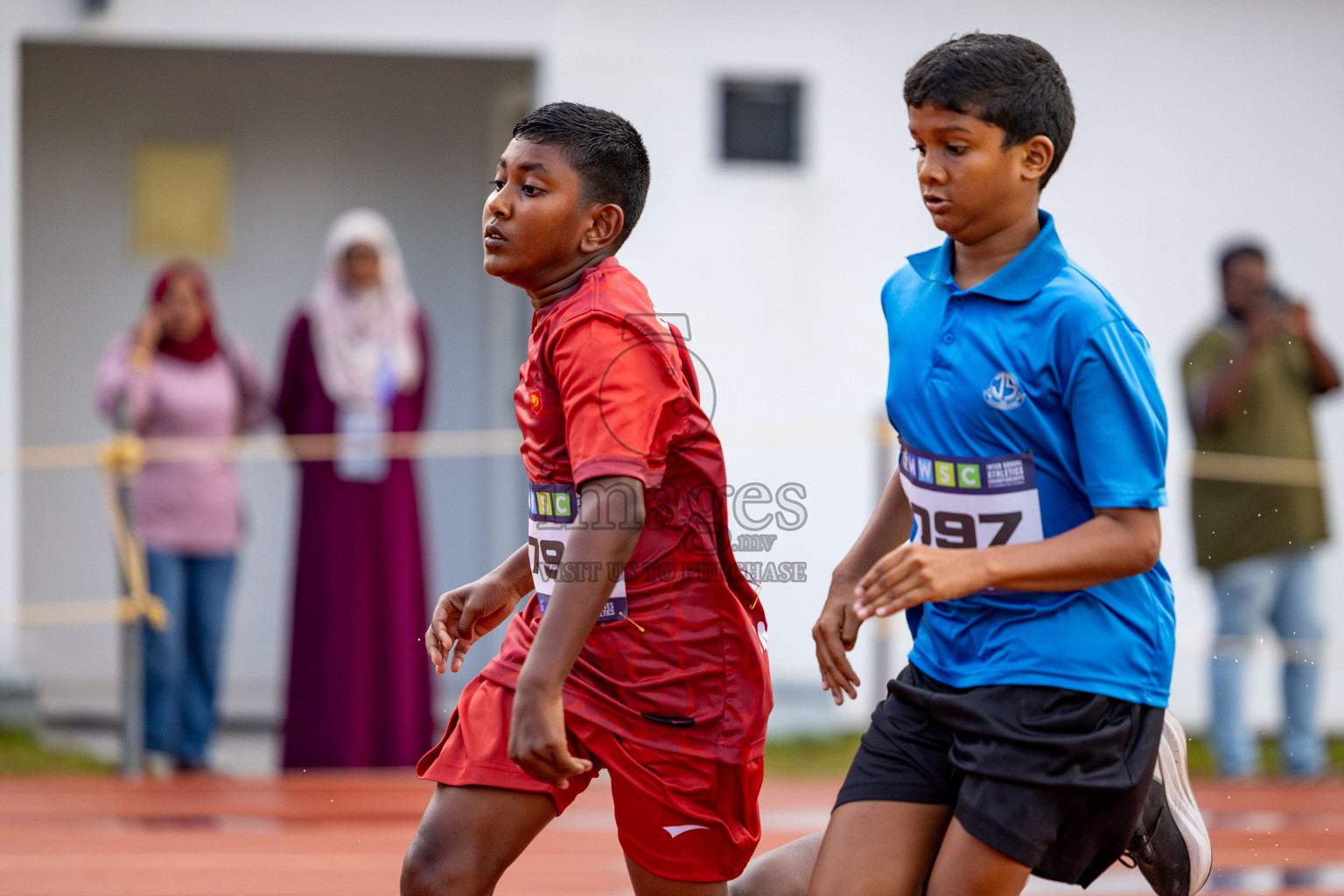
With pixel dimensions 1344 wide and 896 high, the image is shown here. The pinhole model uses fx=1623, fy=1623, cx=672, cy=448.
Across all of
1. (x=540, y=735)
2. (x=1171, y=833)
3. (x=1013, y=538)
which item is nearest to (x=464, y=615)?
(x=540, y=735)

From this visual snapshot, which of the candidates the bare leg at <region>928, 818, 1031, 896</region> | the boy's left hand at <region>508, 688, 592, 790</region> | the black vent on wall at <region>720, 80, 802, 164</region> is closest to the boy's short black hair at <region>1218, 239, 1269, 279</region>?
the black vent on wall at <region>720, 80, 802, 164</region>

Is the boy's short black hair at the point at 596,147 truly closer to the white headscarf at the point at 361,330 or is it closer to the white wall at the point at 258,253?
the white headscarf at the point at 361,330

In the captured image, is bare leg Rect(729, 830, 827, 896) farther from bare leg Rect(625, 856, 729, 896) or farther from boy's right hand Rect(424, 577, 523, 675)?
boy's right hand Rect(424, 577, 523, 675)

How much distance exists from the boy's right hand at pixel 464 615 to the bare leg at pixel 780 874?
1.80ft

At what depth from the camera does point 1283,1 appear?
7.40 metres

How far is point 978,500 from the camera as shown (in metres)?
2.17

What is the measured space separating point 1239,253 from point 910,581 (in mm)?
4478

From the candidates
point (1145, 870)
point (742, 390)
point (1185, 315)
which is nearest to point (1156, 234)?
point (1185, 315)

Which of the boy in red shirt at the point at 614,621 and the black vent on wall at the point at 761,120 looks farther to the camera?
the black vent on wall at the point at 761,120

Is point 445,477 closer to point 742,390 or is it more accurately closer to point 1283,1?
point 742,390

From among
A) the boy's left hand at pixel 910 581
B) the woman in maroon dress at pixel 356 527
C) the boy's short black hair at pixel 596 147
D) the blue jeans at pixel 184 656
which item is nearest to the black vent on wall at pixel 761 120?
the woman in maroon dress at pixel 356 527

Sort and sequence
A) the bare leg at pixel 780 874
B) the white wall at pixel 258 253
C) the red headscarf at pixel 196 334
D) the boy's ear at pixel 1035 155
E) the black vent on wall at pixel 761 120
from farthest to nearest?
the white wall at pixel 258 253
the black vent on wall at pixel 761 120
the red headscarf at pixel 196 334
the bare leg at pixel 780 874
the boy's ear at pixel 1035 155

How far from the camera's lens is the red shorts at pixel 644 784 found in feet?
7.47

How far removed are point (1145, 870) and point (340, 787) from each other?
3907mm
